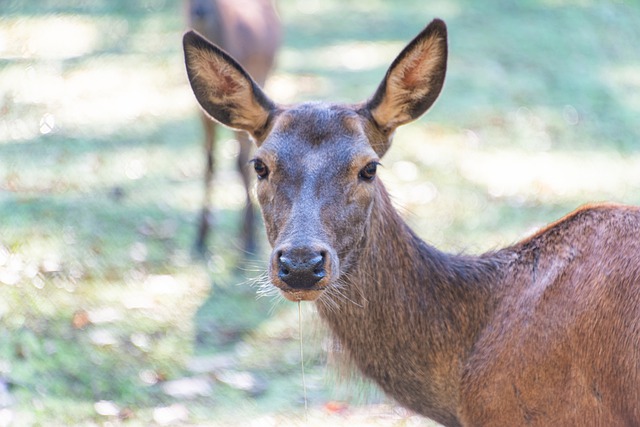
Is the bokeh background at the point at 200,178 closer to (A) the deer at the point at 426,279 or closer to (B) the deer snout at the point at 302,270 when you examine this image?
(A) the deer at the point at 426,279

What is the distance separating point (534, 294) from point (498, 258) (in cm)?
40

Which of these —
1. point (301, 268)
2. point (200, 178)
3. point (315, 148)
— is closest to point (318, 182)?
point (315, 148)

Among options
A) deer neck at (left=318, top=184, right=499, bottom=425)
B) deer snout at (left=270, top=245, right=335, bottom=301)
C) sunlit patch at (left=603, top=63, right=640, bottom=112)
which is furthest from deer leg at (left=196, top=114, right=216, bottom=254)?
sunlit patch at (left=603, top=63, right=640, bottom=112)

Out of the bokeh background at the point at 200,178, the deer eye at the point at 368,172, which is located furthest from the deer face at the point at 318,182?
the bokeh background at the point at 200,178

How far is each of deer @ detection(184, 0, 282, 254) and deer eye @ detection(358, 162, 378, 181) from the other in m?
4.30

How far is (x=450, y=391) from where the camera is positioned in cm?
446

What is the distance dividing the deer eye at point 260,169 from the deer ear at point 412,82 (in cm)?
59

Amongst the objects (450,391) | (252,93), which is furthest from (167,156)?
(450,391)

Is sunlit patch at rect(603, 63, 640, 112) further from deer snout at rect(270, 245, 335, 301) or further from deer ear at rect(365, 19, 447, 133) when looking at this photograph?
deer snout at rect(270, 245, 335, 301)

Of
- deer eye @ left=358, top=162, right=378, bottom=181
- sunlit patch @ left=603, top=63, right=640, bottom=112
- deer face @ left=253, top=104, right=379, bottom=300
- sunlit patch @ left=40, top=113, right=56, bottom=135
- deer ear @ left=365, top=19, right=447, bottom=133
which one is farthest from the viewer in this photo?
sunlit patch @ left=603, top=63, right=640, bottom=112

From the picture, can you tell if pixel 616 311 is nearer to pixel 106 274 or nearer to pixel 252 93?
pixel 252 93

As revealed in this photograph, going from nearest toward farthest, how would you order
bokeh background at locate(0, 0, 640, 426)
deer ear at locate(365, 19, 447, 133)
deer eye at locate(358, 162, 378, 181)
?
deer eye at locate(358, 162, 378, 181)
deer ear at locate(365, 19, 447, 133)
bokeh background at locate(0, 0, 640, 426)

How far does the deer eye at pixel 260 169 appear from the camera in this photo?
4605 mm

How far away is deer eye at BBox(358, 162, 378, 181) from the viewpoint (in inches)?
178
